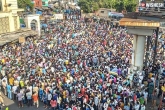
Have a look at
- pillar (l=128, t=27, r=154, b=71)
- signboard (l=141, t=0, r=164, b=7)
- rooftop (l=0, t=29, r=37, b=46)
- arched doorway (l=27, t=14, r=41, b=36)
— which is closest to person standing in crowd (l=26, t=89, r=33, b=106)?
pillar (l=128, t=27, r=154, b=71)

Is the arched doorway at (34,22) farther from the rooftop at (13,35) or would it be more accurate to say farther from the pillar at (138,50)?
the pillar at (138,50)

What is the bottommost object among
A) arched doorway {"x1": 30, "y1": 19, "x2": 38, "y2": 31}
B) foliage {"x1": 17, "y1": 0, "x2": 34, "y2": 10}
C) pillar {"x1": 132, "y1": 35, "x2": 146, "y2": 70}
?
pillar {"x1": 132, "y1": 35, "x2": 146, "y2": 70}

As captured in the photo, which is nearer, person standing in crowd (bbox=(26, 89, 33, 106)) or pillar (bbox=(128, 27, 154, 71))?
person standing in crowd (bbox=(26, 89, 33, 106))

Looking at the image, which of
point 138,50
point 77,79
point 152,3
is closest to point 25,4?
point 138,50

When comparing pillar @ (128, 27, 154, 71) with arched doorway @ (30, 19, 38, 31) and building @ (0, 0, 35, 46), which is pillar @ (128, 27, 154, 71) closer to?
building @ (0, 0, 35, 46)

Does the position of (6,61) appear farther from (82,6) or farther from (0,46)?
(82,6)

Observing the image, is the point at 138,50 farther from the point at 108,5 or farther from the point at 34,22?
the point at 108,5

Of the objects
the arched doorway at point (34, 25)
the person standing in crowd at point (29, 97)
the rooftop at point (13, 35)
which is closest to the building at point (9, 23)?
the rooftop at point (13, 35)

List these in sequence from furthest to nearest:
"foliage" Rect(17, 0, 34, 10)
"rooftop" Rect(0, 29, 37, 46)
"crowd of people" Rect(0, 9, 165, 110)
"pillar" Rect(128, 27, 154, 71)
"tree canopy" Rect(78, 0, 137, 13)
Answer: "tree canopy" Rect(78, 0, 137, 13) → "foliage" Rect(17, 0, 34, 10) → "rooftop" Rect(0, 29, 37, 46) → "pillar" Rect(128, 27, 154, 71) → "crowd of people" Rect(0, 9, 165, 110)
